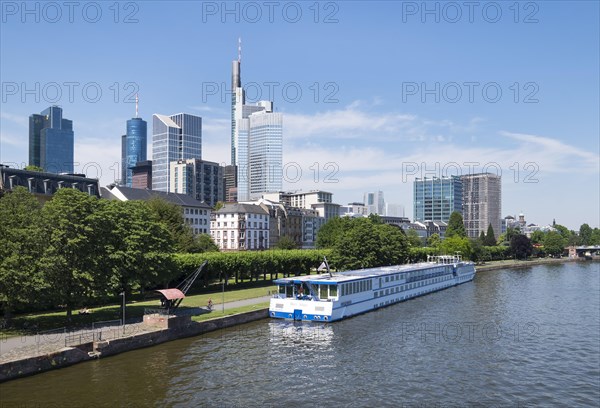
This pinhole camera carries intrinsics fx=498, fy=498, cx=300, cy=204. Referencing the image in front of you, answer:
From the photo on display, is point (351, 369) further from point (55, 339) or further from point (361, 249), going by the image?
point (361, 249)

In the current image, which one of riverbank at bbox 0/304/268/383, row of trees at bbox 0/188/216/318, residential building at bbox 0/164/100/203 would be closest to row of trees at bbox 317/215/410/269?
riverbank at bbox 0/304/268/383

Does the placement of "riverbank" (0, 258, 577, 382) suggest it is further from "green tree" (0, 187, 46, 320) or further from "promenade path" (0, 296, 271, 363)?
"green tree" (0, 187, 46, 320)

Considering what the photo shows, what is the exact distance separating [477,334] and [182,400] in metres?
37.6

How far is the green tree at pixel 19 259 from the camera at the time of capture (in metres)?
43.4

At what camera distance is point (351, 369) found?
4253 centimetres

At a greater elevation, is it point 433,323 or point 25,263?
point 25,263

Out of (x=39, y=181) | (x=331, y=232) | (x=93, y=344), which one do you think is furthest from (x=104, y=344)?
(x=331, y=232)

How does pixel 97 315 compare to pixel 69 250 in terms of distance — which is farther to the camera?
pixel 97 315

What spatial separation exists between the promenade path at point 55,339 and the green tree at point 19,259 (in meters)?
3.35

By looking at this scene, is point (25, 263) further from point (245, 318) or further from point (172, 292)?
point (245, 318)

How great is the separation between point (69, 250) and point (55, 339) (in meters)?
9.09

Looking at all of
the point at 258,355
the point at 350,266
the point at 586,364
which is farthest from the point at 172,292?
the point at 350,266

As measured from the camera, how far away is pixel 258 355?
45.8 metres

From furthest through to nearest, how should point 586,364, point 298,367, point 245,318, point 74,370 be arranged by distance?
point 245,318, point 586,364, point 298,367, point 74,370
